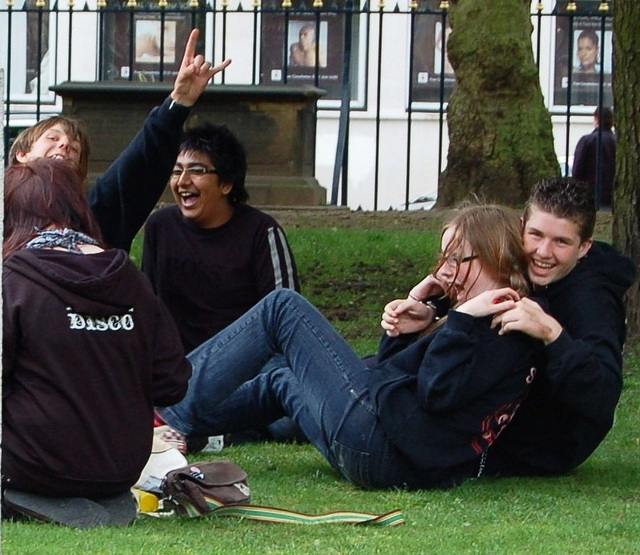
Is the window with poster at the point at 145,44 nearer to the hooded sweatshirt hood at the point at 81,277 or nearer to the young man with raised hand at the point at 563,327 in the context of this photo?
the young man with raised hand at the point at 563,327

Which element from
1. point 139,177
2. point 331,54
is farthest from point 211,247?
point 331,54

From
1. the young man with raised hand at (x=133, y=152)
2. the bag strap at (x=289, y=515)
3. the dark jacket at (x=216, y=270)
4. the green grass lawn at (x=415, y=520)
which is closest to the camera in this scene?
the green grass lawn at (x=415, y=520)

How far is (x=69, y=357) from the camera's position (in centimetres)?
399

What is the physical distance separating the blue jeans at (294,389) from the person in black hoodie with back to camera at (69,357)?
0.77 m

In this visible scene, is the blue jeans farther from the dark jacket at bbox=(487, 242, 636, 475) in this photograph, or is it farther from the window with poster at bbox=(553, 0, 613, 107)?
the window with poster at bbox=(553, 0, 613, 107)

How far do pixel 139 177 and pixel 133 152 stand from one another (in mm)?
104

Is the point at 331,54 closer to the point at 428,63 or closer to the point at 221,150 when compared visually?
the point at 428,63

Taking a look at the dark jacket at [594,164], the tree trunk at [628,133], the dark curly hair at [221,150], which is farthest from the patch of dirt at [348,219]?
the dark curly hair at [221,150]

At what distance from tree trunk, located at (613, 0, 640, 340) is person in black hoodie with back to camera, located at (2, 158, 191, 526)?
386cm

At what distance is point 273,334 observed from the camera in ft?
16.6

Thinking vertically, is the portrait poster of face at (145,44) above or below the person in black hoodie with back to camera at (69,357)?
above

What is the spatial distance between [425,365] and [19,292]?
124cm

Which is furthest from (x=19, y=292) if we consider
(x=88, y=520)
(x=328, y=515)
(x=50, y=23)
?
(x=50, y=23)

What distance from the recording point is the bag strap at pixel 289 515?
418 centimetres
